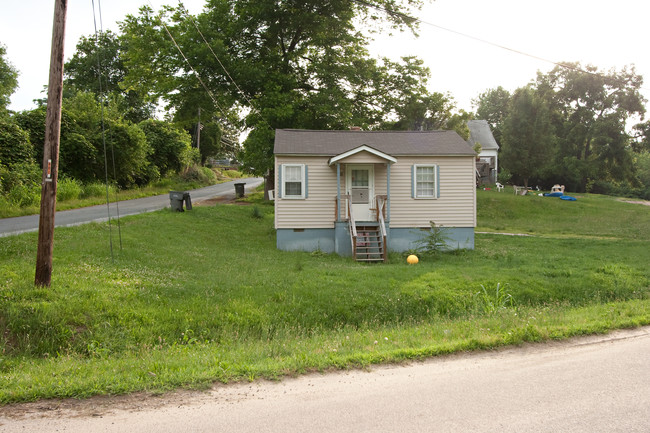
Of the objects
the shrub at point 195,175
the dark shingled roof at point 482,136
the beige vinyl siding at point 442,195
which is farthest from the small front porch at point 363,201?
the dark shingled roof at point 482,136

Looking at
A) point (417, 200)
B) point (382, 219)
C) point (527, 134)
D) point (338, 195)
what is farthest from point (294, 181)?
point (527, 134)

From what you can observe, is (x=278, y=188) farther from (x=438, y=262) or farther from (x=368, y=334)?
(x=368, y=334)

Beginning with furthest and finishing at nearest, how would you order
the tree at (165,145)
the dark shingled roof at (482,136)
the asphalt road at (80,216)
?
the dark shingled roof at (482,136), the tree at (165,145), the asphalt road at (80,216)

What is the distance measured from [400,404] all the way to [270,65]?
2333 cm

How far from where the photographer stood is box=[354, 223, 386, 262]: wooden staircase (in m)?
15.4

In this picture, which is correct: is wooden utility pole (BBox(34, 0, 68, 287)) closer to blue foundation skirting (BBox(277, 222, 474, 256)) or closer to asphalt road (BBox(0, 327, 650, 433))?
asphalt road (BBox(0, 327, 650, 433))

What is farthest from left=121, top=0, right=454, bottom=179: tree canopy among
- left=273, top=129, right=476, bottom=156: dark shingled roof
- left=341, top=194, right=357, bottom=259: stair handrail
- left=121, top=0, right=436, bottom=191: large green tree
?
left=341, top=194, right=357, bottom=259: stair handrail

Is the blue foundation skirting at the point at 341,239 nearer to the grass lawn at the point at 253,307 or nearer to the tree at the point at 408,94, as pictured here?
the grass lawn at the point at 253,307

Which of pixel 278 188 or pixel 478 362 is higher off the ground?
pixel 278 188

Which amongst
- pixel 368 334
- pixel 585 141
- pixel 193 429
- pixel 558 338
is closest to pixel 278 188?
pixel 368 334

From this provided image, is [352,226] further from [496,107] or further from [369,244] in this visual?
[496,107]

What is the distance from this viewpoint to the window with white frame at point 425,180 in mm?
17438

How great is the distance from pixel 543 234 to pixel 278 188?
1394cm

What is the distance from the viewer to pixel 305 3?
80.7ft
